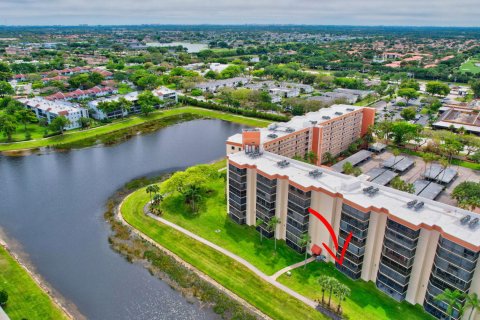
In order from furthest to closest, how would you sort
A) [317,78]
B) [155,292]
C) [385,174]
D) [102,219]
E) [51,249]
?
[317,78] < [385,174] < [102,219] < [51,249] < [155,292]

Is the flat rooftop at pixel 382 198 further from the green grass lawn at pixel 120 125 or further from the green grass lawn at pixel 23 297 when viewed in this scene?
the green grass lawn at pixel 120 125

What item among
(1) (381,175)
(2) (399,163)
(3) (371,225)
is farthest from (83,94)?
(3) (371,225)

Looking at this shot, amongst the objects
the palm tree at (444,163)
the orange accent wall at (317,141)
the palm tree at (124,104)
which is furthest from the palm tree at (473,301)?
the palm tree at (124,104)

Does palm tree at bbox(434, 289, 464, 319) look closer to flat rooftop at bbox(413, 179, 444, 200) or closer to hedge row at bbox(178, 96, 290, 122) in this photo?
flat rooftop at bbox(413, 179, 444, 200)

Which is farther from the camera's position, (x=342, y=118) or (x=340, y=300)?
(x=342, y=118)

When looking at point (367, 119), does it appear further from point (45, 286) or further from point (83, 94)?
point (83, 94)

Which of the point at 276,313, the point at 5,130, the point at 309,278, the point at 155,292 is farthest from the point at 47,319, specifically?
the point at 5,130

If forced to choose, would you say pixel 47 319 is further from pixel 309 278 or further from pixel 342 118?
pixel 342 118

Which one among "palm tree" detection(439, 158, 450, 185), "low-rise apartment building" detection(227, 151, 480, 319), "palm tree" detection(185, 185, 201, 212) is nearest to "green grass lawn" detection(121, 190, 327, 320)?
"palm tree" detection(185, 185, 201, 212)

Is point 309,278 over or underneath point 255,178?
underneath
